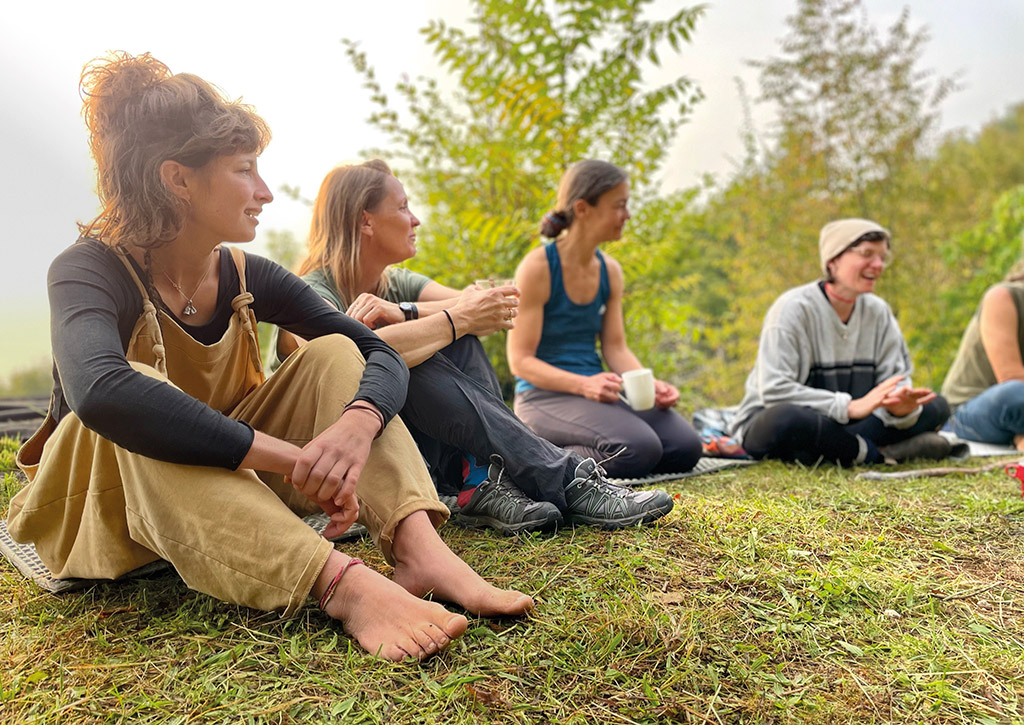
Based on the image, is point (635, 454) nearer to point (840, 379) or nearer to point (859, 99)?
point (840, 379)

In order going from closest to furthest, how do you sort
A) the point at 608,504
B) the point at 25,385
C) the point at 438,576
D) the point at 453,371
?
1. the point at 438,576
2. the point at 608,504
3. the point at 453,371
4. the point at 25,385

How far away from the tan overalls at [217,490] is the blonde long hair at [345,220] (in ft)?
1.92

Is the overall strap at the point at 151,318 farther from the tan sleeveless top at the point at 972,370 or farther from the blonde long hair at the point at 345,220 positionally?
the tan sleeveless top at the point at 972,370

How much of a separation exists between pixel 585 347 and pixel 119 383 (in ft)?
8.17

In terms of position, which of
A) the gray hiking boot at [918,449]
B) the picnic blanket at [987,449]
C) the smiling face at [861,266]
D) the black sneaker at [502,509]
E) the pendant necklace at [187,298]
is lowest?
the picnic blanket at [987,449]

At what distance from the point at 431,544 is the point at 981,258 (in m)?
7.42

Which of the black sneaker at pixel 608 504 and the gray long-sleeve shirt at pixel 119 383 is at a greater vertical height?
the gray long-sleeve shirt at pixel 119 383

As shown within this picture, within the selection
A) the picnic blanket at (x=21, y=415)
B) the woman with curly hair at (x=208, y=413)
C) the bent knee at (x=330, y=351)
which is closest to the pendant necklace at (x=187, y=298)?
the woman with curly hair at (x=208, y=413)

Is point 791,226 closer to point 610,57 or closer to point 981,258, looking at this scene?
point 981,258

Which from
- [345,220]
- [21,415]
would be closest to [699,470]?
[345,220]

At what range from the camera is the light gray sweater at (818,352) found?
12.0 ft

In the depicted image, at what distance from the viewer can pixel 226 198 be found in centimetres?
181

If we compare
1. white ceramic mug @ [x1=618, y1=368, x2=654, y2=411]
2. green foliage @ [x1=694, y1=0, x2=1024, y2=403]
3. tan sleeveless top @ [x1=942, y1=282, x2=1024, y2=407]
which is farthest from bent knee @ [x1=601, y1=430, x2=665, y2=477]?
green foliage @ [x1=694, y1=0, x2=1024, y2=403]

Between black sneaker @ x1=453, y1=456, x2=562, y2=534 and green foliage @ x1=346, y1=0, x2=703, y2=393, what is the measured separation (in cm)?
221
